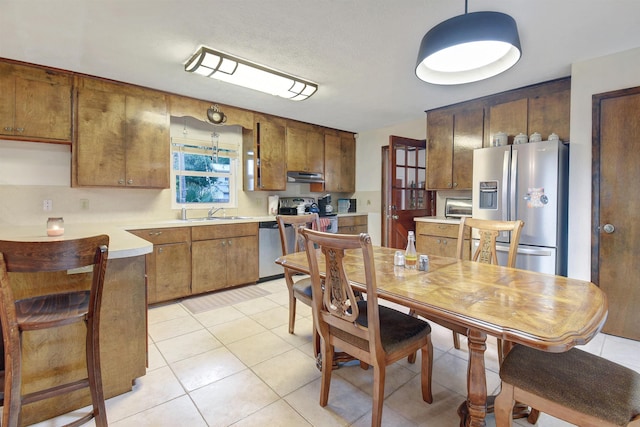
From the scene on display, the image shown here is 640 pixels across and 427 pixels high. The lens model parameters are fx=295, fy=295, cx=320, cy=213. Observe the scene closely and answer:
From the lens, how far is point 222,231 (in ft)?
11.8

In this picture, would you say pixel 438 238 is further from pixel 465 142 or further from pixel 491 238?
pixel 491 238

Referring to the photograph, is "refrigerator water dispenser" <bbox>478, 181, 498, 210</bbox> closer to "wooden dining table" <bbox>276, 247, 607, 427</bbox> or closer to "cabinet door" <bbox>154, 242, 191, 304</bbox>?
"wooden dining table" <bbox>276, 247, 607, 427</bbox>

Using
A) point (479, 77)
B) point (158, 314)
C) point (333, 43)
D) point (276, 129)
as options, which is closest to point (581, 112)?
point (479, 77)

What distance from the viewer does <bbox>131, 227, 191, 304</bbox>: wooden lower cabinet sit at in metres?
3.12

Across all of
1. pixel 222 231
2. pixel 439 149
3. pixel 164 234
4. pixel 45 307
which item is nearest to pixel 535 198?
pixel 439 149

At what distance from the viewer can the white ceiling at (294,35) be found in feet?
6.19

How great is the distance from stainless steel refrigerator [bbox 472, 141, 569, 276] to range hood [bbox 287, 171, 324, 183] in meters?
2.57

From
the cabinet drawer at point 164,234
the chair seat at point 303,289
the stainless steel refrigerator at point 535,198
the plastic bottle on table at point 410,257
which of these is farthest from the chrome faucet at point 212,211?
the stainless steel refrigerator at point 535,198

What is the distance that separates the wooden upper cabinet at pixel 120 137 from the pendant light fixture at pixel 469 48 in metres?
2.90

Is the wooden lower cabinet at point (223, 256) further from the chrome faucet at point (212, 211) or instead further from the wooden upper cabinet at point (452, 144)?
the wooden upper cabinet at point (452, 144)

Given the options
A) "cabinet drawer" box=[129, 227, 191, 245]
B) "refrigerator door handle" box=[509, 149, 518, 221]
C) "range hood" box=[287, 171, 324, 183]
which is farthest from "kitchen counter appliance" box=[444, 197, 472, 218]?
"cabinet drawer" box=[129, 227, 191, 245]

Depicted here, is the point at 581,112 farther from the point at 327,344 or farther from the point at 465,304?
the point at 327,344

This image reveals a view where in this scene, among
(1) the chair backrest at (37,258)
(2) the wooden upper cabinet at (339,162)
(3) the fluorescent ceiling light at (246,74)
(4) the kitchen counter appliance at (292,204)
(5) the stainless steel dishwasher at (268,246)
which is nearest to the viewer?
(1) the chair backrest at (37,258)

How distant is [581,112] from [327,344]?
9.83 ft
